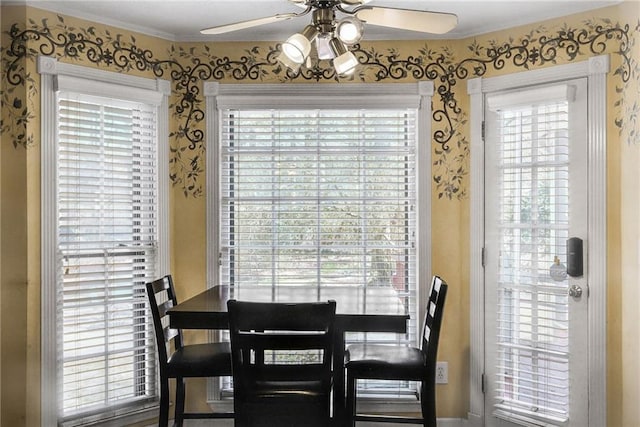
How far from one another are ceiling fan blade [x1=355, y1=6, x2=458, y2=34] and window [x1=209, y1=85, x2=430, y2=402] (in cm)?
131

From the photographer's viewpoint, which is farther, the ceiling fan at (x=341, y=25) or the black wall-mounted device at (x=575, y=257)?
the black wall-mounted device at (x=575, y=257)

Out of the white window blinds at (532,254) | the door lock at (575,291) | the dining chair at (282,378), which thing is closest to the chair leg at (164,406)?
the dining chair at (282,378)

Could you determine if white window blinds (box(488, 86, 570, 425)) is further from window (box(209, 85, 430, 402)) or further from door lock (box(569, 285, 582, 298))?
window (box(209, 85, 430, 402))

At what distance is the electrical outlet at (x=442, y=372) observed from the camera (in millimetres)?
3451

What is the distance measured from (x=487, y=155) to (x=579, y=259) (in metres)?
0.78

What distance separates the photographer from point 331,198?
136 inches

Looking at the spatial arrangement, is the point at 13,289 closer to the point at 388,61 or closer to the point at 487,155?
the point at 388,61

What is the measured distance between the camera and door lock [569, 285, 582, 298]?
298 cm

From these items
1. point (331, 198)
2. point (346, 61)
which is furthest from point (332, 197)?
point (346, 61)

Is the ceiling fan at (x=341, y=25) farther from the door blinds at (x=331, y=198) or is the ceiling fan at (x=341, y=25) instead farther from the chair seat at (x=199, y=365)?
the chair seat at (x=199, y=365)

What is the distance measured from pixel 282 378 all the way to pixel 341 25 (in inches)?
54.2

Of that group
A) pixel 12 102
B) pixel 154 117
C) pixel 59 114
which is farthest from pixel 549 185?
pixel 12 102

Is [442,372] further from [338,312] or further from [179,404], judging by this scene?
[179,404]

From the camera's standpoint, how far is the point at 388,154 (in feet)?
11.3
